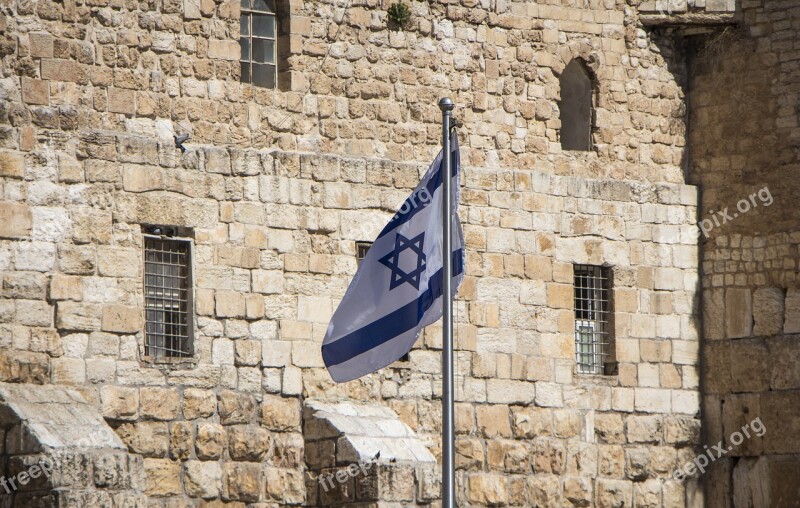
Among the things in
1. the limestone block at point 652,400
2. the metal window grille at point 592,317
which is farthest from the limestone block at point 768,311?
the metal window grille at point 592,317

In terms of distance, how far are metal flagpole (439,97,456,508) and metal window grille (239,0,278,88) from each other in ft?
11.5

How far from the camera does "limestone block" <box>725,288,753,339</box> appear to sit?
1780cm

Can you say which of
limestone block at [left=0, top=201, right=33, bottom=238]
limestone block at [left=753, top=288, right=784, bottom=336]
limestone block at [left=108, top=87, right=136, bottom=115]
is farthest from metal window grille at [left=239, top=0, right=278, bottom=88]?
limestone block at [left=753, top=288, right=784, bottom=336]

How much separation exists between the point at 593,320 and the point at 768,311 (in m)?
1.53

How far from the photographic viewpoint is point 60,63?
15.3m

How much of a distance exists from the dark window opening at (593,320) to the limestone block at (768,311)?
1.29 metres

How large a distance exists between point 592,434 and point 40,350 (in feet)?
17.0

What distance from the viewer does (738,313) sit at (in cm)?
1786

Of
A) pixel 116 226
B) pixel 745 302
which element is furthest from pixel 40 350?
pixel 745 302

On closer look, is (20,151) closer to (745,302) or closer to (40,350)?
(40,350)

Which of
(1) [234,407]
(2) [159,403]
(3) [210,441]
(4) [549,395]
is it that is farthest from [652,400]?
(2) [159,403]

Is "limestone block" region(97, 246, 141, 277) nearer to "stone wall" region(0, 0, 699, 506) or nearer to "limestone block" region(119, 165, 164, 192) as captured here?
"stone wall" region(0, 0, 699, 506)

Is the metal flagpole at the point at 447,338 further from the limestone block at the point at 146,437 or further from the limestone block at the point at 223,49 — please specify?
the limestone block at the point at 223,49

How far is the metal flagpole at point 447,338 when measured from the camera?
42.4 feet
